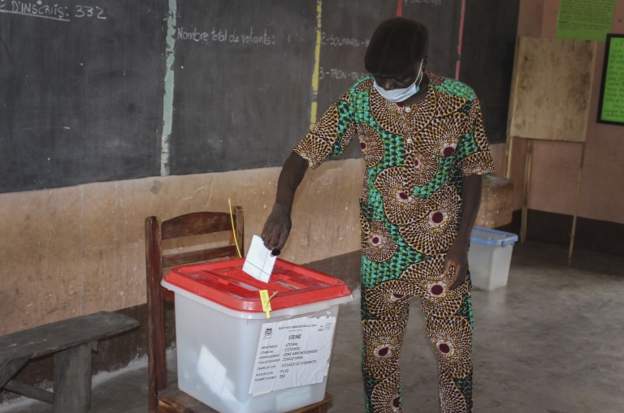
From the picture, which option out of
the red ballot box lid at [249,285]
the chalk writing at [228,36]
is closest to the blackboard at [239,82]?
the chalk writing at [228,36]

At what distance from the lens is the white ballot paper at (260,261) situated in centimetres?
224

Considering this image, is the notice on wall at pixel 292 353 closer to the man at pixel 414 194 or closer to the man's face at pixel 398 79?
the man at pixel 414 194

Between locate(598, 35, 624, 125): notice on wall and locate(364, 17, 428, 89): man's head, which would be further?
locate(598, 35, 624, 125): notice on wall

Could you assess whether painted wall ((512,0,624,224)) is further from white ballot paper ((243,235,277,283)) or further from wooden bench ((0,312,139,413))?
white ballot paper ((243,235,277,283))

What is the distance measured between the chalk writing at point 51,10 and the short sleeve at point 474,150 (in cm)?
169

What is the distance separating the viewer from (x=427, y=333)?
2771 millimetres

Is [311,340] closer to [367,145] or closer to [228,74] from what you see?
[367,145]

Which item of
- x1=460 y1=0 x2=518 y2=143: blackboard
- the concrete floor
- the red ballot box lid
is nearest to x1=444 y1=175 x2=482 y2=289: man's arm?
the red ballot box lid

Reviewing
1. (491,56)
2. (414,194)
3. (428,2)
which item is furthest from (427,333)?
(491,56)

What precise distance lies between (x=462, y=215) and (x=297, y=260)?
227 centimetres

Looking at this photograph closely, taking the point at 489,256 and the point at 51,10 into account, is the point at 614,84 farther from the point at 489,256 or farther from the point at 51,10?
the point at 51,10

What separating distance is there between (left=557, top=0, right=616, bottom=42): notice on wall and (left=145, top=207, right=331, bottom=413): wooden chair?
5.15m

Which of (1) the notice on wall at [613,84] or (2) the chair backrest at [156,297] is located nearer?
(2) the chair backrest at [156,297]

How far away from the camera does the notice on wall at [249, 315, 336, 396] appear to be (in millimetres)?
2135
